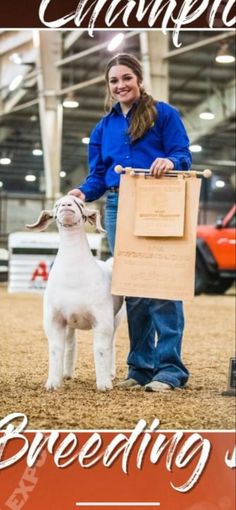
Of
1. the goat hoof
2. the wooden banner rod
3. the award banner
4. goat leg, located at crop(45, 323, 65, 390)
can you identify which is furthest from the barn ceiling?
the award banner

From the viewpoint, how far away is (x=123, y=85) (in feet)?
6.33

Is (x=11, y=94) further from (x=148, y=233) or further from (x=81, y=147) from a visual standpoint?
(x=148, y=233)

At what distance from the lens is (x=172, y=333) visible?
2107mm

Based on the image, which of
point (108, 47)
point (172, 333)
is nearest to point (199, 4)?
point (108, 47)

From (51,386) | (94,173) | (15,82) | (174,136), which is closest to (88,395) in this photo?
(51,386)

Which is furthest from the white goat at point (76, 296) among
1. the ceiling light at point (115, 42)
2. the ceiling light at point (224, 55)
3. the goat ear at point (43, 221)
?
the ceiling light at point (224, 55)

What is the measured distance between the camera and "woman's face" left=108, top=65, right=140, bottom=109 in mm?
1915

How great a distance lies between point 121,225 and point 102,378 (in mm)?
377

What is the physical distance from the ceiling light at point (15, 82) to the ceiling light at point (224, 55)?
0.53 meters

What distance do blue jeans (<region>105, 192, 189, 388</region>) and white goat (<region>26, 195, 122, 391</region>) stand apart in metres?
0.07

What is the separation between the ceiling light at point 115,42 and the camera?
188 centimetres

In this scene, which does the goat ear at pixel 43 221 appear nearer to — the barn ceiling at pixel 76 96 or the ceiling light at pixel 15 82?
the barn ceiling at pixel 76 96

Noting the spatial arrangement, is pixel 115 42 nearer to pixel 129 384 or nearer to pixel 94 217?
pixel 94 217

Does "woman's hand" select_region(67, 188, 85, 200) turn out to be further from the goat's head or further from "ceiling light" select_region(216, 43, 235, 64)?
"ceiling light" select_region(216, 43, 235, 64)
